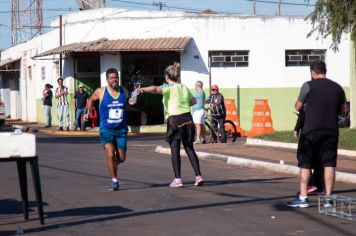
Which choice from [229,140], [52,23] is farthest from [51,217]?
[52,23]

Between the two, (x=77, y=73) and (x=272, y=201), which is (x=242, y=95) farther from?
(x=272, y=201)

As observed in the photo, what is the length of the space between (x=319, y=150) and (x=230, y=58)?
20.1 m

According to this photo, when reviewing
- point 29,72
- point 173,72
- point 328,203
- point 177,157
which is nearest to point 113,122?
point 177,157

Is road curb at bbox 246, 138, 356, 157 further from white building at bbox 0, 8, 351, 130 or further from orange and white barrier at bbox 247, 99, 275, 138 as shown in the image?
white building at bbox 0, 8, 351, 130

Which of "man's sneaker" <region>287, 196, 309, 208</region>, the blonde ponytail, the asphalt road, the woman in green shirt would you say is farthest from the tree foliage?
"man's sneaker" <region>287, 196, 309, 208</region>

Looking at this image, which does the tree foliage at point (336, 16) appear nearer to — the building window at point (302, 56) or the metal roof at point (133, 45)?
the metal roof at point (133, 45)

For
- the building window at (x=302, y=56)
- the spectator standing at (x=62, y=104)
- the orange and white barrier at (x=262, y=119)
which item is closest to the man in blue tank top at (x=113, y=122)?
the orange and white barrier at (x=262, y=119)

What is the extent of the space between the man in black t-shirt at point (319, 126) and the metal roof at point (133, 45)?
1859 centimetres

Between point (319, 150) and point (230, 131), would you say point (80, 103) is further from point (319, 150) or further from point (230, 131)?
point (319, 150)

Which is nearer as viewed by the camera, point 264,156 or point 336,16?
point 336,16

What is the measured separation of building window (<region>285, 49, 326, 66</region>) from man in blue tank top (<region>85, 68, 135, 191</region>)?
744 inches

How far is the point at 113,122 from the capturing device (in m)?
11.6

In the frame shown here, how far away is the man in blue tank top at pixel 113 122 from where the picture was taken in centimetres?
1157

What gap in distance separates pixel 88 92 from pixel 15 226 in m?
24.0
